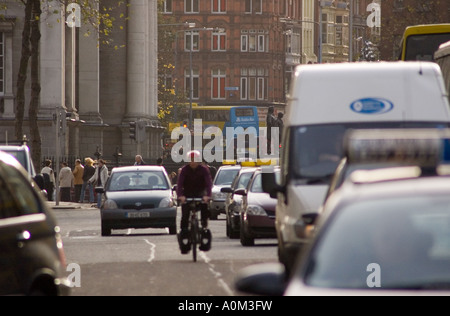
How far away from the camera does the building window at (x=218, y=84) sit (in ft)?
440

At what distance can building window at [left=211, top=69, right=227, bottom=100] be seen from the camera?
440 feet

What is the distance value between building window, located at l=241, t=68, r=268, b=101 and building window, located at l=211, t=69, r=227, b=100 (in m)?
1.86

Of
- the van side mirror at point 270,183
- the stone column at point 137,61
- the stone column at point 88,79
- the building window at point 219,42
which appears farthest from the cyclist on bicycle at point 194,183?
the building window at point 219,42

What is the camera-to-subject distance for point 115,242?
27.6 meters

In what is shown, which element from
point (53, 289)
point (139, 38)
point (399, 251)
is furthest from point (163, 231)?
point (139, 38)

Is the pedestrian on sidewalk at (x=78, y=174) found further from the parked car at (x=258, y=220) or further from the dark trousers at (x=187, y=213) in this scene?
the dark trousers at (x=187, y=213)

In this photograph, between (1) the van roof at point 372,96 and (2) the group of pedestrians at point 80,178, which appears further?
(2) the group of pedestrians at point 80,178

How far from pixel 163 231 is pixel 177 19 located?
103 m

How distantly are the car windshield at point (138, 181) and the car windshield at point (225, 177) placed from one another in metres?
11.4

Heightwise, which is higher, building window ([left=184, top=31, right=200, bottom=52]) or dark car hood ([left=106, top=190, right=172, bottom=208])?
building window ([left=184, top=31, right=200, bottom=52])

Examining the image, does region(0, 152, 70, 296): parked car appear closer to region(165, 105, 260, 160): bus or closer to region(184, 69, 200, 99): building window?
region(165, 105, 260, 160): bus

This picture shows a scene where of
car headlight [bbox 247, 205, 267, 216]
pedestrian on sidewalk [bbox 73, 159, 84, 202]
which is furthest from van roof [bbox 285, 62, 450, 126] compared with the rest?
pedestrian on sidewalk [bbox 73, 159, 84, 202]

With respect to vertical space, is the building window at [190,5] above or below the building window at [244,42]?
above
